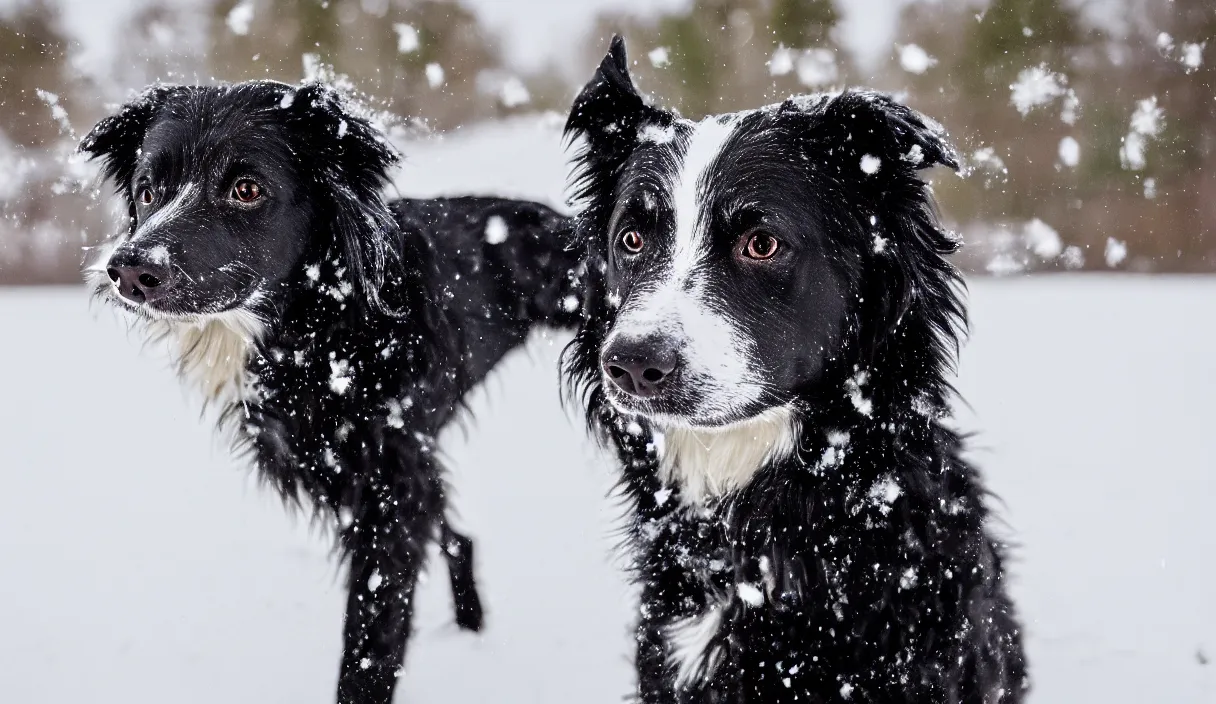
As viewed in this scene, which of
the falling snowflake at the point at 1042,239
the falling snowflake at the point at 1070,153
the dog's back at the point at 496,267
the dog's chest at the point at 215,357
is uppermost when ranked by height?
the falling snowflake at the point at 1070,153

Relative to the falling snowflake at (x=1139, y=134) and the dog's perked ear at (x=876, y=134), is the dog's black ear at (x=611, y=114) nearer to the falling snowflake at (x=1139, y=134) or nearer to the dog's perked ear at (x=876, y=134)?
the dog's perked ear at (x=876, y=134)

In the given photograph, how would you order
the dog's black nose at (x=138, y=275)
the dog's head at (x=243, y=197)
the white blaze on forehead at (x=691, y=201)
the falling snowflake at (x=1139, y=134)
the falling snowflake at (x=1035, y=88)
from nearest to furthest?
the white blaze on forehead at (x=691, y=201)
the dog's black nose at (x=138, y=275)
the dog's head at (x=243, y=197)
the falling snowflake at (x=1139, y=134)
the falling snowflake at (x=1035, y=88)

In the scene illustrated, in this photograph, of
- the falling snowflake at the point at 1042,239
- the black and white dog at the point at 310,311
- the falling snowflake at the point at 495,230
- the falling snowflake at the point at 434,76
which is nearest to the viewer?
the black and white dog at the point at 310,311

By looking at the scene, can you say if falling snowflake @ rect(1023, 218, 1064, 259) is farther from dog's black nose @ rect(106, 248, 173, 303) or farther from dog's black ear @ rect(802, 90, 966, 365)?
dog's black nose @ rect(106, 248, 173, 303)

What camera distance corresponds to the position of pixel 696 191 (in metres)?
2.30

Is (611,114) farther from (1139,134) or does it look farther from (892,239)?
(1139,134)

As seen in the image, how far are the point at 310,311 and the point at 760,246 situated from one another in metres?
1.78

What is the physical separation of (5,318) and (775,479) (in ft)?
30.4

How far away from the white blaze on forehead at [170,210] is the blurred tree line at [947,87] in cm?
653

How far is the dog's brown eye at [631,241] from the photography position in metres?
2.43

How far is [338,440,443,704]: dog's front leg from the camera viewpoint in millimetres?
3064

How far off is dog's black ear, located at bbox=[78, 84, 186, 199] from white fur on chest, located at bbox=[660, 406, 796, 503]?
8.06ft

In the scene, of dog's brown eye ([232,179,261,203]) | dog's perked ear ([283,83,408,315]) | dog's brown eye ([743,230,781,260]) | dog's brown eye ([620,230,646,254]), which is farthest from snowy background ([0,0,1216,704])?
dog's brown eye ([743,230,781,260])

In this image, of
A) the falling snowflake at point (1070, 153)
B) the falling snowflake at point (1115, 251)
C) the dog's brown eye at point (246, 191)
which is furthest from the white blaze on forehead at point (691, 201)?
the falling snowflake at point (1115, 251)
